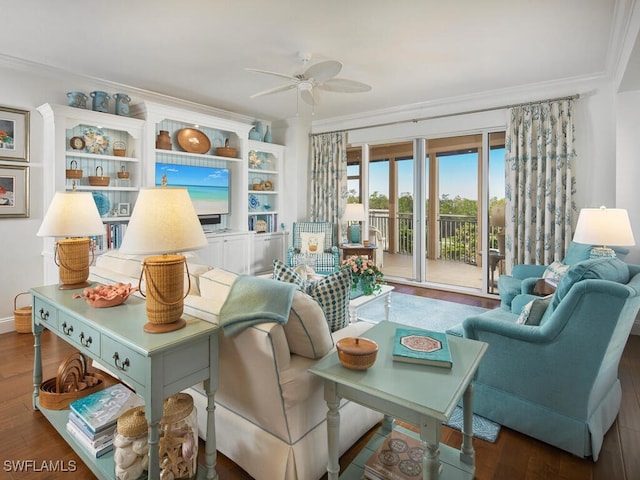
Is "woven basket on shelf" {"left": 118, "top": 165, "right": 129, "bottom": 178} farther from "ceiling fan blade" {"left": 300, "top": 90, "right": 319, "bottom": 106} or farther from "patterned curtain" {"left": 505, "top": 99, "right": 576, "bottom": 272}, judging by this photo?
"patterned curtain" {"left": 505, "top": 99, "right": 576, "bottom": 272}

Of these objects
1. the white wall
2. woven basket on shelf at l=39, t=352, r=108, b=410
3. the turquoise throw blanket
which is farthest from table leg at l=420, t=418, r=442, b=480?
the white wall

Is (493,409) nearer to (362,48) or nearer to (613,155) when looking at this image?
(362,48)

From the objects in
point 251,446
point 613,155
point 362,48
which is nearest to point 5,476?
point 251,446

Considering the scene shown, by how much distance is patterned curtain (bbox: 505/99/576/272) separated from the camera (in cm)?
421

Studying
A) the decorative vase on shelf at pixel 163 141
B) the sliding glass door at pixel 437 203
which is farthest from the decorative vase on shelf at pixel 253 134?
the sliding glass door at pixel 437 203

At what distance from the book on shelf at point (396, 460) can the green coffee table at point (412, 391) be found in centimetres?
14

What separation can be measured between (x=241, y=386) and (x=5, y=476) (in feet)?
4.01

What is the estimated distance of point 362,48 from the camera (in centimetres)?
336

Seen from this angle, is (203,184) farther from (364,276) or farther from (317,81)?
(364,276)

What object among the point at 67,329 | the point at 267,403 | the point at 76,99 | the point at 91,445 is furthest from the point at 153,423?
the point at 76,99

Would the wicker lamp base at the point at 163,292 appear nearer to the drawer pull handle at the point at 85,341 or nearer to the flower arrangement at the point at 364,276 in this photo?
the drawer pull handle at the point at 85,341

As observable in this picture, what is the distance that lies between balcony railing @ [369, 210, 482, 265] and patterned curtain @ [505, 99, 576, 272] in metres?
0.89

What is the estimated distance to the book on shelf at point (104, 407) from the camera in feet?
5.78

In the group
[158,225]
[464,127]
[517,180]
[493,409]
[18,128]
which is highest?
[464,127]
